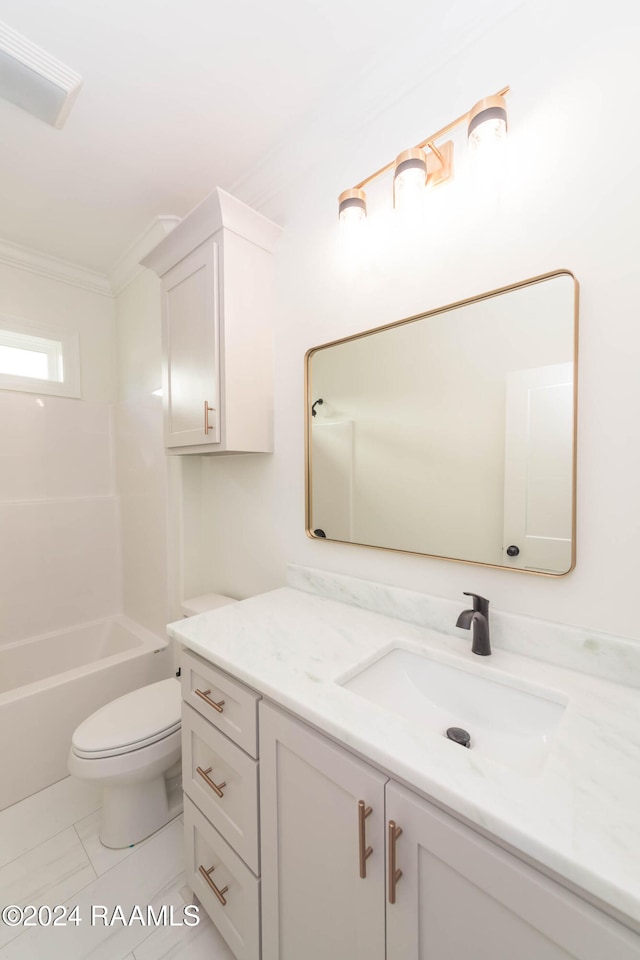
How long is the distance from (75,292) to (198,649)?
8.24ft

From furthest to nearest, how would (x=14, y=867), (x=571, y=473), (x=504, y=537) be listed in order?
(x=14, y=867) < (x=504, y=537) < (x=571, y=473)

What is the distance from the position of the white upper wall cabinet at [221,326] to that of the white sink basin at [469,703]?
3.16 feet

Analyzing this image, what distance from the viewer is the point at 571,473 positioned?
0.93 metres

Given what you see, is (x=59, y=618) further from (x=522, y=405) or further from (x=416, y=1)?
(x=416, y=1)

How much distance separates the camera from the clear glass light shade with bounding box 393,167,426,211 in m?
1.08

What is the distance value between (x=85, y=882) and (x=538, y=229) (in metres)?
2.41

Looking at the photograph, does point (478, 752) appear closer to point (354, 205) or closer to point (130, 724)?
point (130, 724)

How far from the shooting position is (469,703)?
926 millimetres

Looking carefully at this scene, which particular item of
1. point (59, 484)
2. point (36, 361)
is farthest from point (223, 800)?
point (36, 361)

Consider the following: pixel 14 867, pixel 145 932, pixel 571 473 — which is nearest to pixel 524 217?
pixel 571 473

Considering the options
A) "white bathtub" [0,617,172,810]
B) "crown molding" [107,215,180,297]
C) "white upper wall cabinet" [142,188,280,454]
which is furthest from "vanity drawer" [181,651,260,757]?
"crown molding" [107,215,180,297]

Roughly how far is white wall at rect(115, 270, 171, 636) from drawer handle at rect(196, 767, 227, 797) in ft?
3.50

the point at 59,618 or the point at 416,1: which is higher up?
the point at 416,1

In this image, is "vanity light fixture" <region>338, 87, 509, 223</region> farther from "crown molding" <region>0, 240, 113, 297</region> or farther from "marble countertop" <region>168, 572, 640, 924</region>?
"crown molding" <region>0, 240, 113, 297</region>
